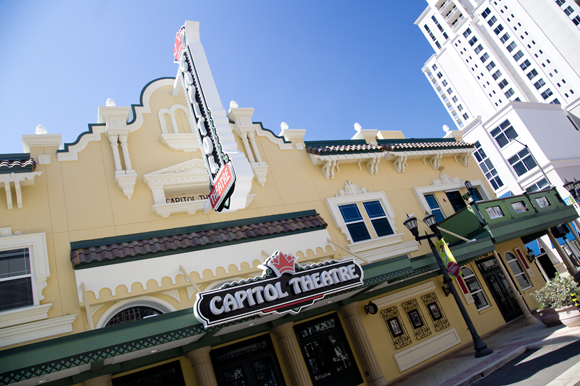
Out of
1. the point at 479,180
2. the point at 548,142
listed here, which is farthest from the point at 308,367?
the point at 548,142

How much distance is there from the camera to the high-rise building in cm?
3872

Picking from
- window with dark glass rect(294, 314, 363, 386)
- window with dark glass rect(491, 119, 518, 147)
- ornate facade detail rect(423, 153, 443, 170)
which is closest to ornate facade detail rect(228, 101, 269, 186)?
window with dark glass rect(294, 314, 363, 386)

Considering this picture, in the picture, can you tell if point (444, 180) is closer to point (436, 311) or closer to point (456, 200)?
point (456, 200)

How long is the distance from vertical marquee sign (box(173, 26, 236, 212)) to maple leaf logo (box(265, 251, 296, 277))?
2085 mm

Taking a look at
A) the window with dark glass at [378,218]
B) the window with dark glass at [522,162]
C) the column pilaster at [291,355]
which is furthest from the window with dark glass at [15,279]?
the window with dark glass at [522,162]

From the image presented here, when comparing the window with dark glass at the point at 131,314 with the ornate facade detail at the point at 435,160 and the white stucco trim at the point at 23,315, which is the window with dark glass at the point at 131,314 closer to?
the white stucco trim at the point at 23,315

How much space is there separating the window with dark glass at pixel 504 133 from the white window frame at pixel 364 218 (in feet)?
103

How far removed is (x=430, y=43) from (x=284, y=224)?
91916mm

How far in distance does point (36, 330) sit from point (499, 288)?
776 inches

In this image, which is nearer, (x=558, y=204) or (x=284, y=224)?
(x=284, y=224)

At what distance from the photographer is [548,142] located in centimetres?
3831

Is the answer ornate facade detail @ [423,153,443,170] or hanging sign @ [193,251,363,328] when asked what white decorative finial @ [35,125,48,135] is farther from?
ornate facade detail @ [423,153,443,170]

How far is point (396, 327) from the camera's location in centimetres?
1432

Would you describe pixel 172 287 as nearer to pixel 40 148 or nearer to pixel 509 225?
pixel 40 148
